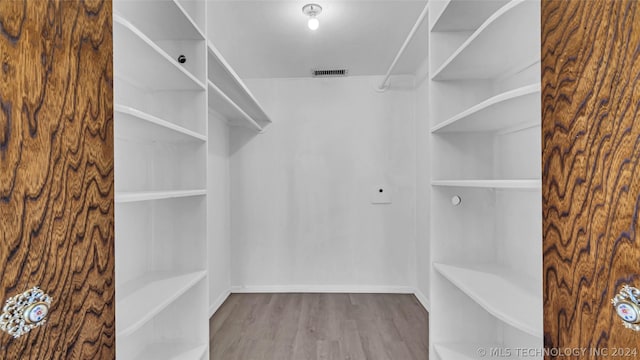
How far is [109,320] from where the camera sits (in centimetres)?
109

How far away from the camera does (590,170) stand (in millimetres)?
842

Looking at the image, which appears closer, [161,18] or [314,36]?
[161,18]

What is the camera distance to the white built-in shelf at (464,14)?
159cm

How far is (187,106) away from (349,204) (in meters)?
2.26

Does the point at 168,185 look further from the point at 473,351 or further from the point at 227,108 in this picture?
the point at 473,351

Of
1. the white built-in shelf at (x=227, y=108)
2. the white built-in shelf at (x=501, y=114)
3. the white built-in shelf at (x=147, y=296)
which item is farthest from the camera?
the white built-in shelf at (x=227, y=108)

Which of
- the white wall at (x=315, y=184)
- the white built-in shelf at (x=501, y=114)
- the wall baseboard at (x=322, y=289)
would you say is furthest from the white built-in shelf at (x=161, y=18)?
the wall baseboard at (x=322, y=289)

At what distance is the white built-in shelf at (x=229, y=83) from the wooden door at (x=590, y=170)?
1.65 meters

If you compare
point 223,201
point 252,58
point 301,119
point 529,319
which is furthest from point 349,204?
point 529,319

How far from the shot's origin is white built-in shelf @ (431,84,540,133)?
1153 millimetres

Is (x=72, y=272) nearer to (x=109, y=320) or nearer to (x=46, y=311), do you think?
(x=46, y=311)

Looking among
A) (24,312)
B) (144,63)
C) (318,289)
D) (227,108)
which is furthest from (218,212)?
(24,312)

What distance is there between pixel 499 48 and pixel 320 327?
2.33 meters

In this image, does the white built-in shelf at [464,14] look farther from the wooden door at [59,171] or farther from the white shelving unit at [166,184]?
the wooden door at [59,171]
